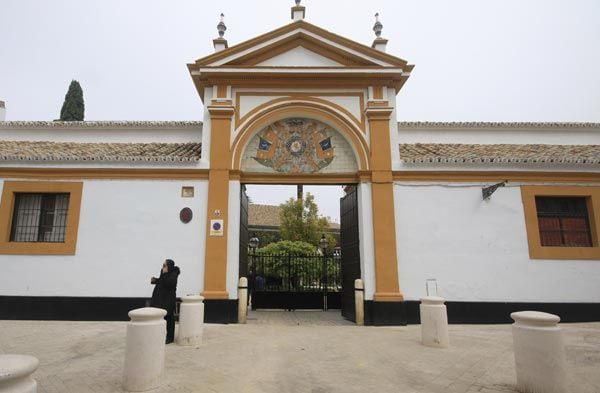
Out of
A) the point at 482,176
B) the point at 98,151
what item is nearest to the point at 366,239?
the point at 482,176

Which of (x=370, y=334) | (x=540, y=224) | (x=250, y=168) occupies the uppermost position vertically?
(x=250, y=168)

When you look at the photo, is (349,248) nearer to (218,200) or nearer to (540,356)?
(218,200)

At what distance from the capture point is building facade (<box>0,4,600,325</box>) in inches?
363

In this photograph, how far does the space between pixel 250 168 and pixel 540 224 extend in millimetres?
7720

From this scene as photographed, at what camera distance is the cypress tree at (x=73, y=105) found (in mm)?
20091

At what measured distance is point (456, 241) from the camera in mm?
9523

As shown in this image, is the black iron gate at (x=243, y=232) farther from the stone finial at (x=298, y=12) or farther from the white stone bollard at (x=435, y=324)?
the stone finial at (x=298, y=12)

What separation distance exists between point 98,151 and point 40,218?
7.64 feet

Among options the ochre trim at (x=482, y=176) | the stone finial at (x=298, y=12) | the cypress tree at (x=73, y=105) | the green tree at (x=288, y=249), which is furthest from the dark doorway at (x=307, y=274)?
the cypress tree at (x=73, y=105)

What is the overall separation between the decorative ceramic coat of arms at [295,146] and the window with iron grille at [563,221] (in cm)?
574

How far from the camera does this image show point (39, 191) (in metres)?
9.77

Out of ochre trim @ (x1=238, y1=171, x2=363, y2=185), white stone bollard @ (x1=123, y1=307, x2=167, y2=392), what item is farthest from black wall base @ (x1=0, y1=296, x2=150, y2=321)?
white stone bollard @ (x1=123, y1=307, x2=167, y2=392)

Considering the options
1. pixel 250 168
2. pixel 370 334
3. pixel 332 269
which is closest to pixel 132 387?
pixel 370 334

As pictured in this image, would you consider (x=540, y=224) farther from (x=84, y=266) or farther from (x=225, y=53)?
(x=84, y=266)
